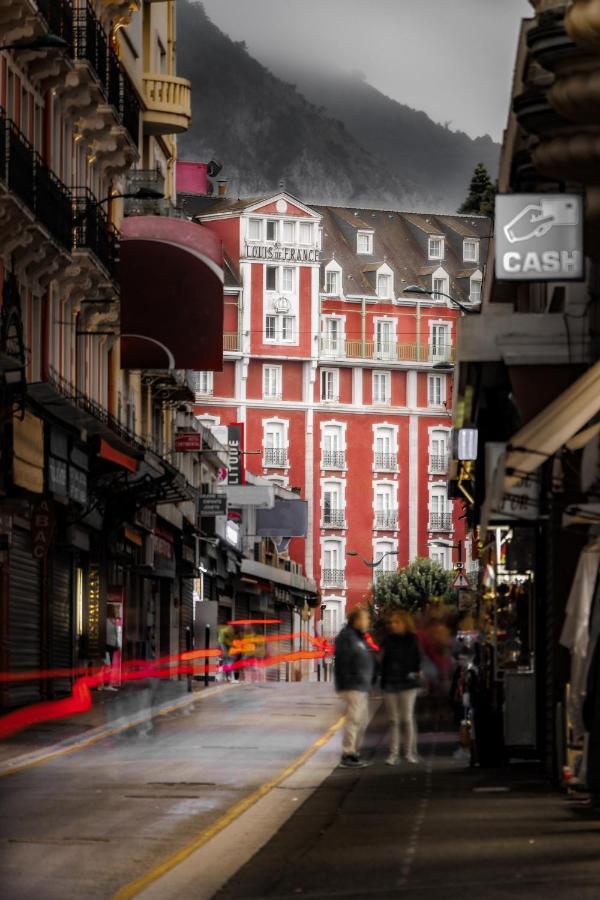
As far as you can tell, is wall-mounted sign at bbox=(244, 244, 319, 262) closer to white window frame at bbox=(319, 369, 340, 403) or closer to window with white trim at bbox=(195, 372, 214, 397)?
white window frame at bbox=(319, 369, 340, 403)

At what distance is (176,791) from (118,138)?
25.4 meters

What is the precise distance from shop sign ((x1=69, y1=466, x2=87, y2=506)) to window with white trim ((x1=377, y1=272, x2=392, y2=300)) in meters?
78.4

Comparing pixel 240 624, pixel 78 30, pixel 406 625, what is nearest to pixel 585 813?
pixel 406 625

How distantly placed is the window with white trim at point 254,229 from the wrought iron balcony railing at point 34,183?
72139mm

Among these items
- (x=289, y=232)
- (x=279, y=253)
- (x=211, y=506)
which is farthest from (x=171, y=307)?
(x=289, y=232)

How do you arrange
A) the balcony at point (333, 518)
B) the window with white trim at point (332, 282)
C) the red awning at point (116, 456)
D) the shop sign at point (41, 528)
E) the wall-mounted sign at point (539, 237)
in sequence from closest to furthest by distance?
the wall-mounted sign at point (539, 237) → the shop sign at point (41, 528) → the red awning at point (116, 456) → the window with white trim at point (332, 282) → the balcony at point (333, 518)

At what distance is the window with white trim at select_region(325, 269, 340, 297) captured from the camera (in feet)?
372

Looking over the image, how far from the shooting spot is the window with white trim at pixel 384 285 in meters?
116

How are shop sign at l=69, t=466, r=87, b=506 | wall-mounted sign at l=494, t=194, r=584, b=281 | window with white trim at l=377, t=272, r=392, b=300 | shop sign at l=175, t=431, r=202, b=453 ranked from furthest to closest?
window with white trim at l=377, t=272, r=392, b=300 < shop sign at l=175, t=431, r=202, b=453 < shop sign at l=69, t=466, r=87, b=506 < wall-mounted sign at l=494, t=194, r=584, b=281

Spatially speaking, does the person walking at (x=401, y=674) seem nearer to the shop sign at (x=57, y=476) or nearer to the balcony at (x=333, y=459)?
the shop sign at (x=57, y=476)

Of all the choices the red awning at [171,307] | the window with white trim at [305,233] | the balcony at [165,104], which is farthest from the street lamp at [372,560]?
the red awning at [171,307]

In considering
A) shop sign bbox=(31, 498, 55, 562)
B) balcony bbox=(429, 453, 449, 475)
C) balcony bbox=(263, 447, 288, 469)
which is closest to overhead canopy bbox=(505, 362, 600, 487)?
shop sign bbox=(31, 498, 55, 562)

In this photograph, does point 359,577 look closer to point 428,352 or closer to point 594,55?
point 428,352

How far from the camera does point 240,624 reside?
83.8 m
